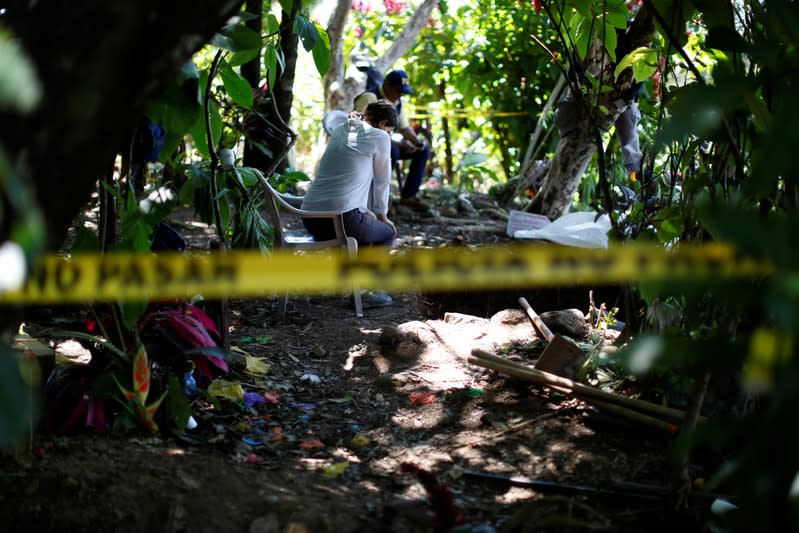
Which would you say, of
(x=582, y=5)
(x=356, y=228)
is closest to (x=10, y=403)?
(x=582, y=5)

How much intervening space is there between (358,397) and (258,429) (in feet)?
1.79

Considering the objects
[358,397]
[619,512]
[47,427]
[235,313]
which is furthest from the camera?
[235,313]

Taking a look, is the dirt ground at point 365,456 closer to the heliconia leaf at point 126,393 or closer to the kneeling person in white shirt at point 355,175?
the heliconia leaf at point 126,393

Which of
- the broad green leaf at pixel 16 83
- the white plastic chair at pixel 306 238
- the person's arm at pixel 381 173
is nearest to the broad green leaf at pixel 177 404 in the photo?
the broad green leaf at pixel 16 83

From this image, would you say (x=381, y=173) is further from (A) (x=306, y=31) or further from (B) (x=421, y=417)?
(B) (x=421, y=417)

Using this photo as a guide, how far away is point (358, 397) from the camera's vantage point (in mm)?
3373

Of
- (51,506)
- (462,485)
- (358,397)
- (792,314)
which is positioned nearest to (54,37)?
(792,314)

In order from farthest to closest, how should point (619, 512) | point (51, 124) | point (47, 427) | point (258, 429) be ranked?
point (258, 429) < point (47, 427) < point (619, 512) < point (51, 124)

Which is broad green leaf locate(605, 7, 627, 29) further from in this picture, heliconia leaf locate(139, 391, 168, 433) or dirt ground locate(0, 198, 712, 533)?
heliconia leaf locate(139, 391, 168, 433)

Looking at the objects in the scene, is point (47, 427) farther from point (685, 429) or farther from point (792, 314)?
point (792, 314)

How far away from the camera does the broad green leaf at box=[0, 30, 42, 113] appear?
1116 mm

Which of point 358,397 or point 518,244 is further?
point 518,244

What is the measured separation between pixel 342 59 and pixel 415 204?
1682mm

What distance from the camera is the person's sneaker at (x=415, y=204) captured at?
24.2ft
